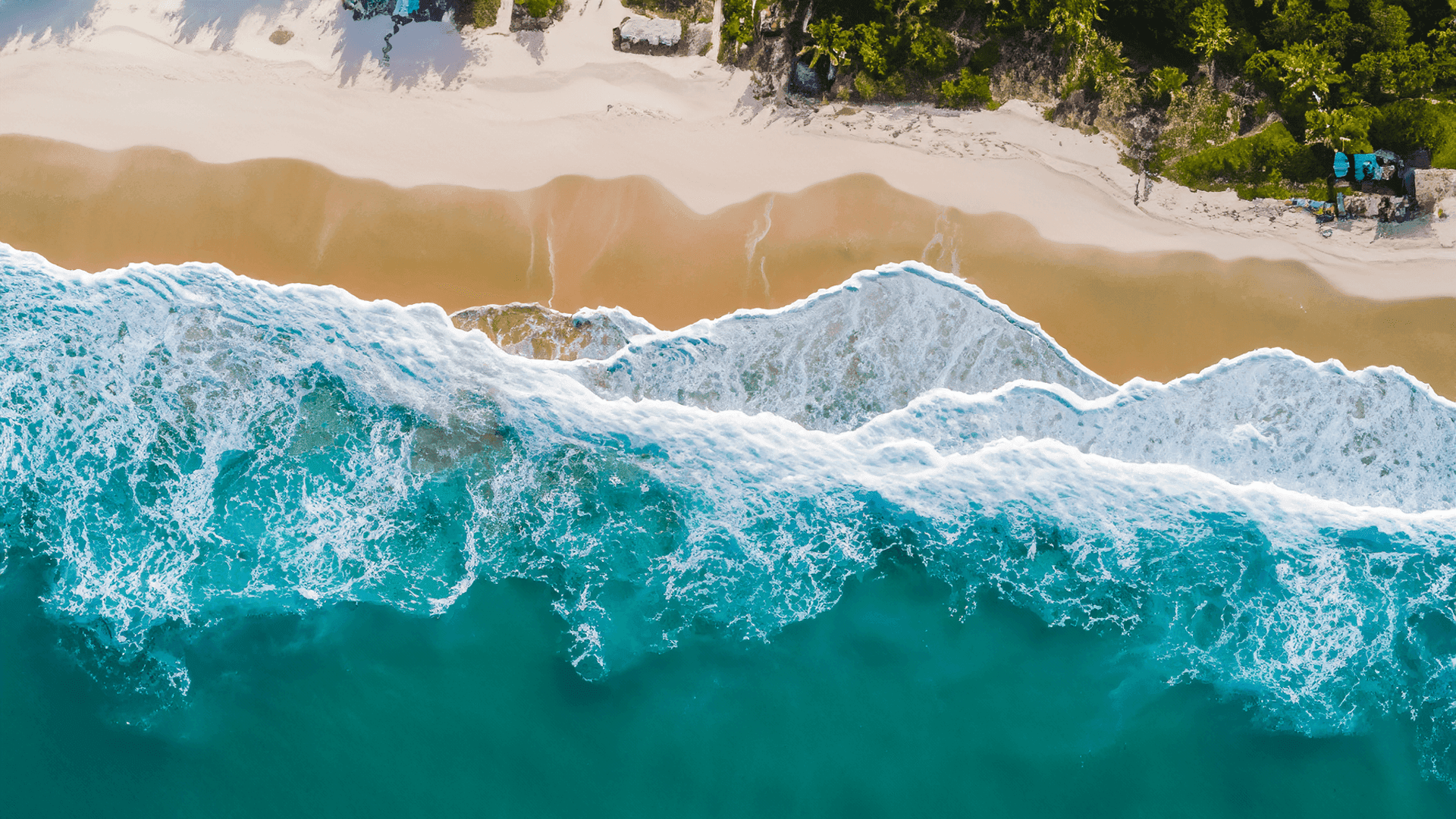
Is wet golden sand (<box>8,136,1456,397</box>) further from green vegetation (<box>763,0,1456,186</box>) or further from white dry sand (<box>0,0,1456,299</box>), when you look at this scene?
green vegetation (<box>763,0,1456,186</box>)

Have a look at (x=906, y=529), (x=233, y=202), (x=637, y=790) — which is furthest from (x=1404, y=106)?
(x=233, y=202)

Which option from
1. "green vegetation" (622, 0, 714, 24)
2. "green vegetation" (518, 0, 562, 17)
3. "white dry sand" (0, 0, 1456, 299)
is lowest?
"white dry sand" (0, 0, 1456, 299)

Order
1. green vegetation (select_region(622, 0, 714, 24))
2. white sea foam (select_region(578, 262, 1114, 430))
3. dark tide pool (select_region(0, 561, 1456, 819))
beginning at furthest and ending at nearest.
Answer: green vegetation (select_region(622, 0, 714, 24)) < white sea foam (select_region(578, 262, 1114, 430)) < dark tide pool (select_region(0, 561, 1456, 819))

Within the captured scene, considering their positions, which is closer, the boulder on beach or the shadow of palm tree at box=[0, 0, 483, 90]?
the boulder on beach

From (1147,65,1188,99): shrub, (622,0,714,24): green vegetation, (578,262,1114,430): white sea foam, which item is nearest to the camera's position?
(578,262,1114,430): white sea foam

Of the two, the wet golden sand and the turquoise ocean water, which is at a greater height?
the wet golden sand

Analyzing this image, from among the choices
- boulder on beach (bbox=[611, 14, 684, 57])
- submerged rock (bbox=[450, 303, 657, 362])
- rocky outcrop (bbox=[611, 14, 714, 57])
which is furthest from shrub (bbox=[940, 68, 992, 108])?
submerged rock (bbox=[450, 303, 657, 362])

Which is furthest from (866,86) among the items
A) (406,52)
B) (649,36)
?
(406,52)
